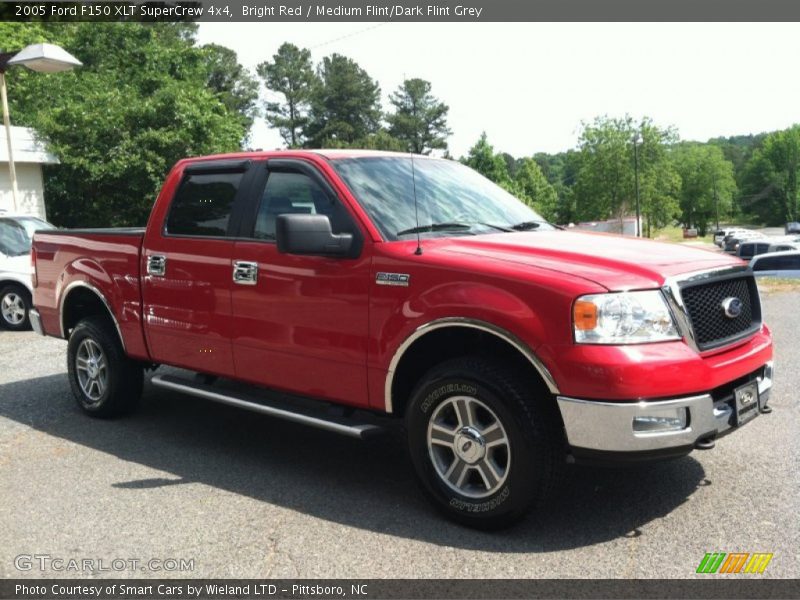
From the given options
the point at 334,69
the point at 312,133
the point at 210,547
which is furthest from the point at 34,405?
the point at 334,69

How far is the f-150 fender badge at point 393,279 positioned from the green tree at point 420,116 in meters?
77.5

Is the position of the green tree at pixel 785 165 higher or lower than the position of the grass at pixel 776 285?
higher

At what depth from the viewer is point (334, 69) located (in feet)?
238

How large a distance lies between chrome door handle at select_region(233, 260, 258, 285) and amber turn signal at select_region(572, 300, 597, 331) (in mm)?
2143

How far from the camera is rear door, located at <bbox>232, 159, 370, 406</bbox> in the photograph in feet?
15.1

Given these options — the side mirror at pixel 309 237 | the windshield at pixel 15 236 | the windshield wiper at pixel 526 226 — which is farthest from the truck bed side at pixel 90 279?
the windshield at pixel 15 236

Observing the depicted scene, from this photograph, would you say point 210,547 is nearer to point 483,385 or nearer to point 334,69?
point 483,385

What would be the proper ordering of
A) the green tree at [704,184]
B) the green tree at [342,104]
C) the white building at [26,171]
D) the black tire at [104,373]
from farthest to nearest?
the green tree at [704,184], the green tree at [342,104], the white building at [26,171], the black tire at [104,373]

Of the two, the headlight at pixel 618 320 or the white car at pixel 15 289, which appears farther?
the white car at pixel 15 289

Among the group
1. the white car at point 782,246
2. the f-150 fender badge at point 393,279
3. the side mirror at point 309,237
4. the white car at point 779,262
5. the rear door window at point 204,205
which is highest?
the rear door window at point 204,205

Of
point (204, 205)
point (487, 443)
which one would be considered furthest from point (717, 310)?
point (204, 205)

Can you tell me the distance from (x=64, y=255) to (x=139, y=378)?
1.23 meters

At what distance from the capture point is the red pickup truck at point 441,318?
150 inches

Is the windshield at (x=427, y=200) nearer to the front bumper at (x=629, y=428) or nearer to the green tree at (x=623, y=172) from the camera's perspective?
the front bumper at (x=629, y=428)
